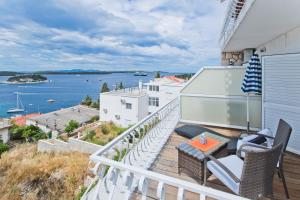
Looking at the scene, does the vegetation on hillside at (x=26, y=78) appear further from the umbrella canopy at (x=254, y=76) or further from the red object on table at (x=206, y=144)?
the red object on table at (x=206, y=144)

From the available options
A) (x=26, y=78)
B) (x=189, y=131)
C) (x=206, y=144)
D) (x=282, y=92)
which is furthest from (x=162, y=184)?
(x=26, y=78)

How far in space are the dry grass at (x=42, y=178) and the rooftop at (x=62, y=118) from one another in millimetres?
14156

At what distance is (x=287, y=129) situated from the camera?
2469 mm

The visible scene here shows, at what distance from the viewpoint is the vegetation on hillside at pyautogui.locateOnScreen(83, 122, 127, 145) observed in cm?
1744

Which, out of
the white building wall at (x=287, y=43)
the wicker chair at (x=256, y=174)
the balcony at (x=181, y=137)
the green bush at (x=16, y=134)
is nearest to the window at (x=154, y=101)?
the green bush at (x=16, y=134)

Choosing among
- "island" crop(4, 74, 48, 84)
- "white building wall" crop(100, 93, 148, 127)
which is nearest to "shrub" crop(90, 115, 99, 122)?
"white building wall" crop(100, 93, 148, 127)

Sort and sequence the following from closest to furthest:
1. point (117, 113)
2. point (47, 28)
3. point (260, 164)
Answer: point (260, 164), point (117, 113), point (47, 28)

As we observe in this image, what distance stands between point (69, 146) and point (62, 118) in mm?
16241

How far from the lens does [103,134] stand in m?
20.4

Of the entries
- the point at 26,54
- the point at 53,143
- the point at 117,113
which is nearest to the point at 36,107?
the point at 26,54

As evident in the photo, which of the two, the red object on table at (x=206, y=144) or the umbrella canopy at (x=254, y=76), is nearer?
the red object on table at (x=206, y=144)

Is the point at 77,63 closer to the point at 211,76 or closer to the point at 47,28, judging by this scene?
the point at 47,28

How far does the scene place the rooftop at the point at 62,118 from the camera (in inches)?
1140

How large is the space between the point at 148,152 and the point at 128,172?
219cm
